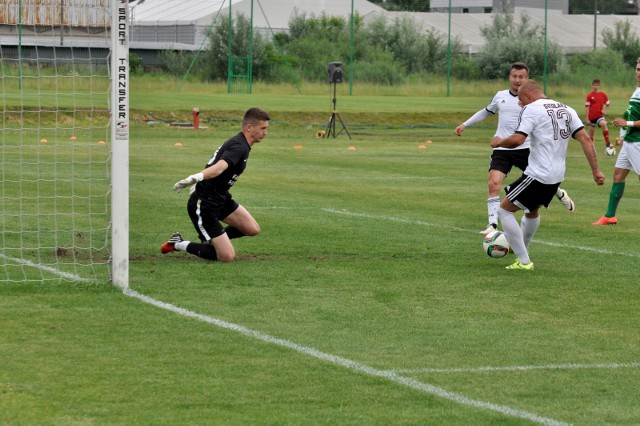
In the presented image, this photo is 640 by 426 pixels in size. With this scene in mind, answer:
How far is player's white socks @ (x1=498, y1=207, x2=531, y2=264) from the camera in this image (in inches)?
464

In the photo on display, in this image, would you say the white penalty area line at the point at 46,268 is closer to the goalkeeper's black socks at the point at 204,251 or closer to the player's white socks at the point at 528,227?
the goalkeeper's black socks at the point at 204,251

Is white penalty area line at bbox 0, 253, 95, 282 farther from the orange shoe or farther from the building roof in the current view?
the building roof

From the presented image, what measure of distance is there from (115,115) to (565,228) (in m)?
7.97

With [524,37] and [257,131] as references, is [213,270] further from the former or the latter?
[524,37]

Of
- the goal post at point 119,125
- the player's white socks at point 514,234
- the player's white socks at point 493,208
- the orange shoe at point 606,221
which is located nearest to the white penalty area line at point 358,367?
the goal post at point 119,125

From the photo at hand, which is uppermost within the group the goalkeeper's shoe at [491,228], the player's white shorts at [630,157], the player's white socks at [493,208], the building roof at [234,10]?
the building roof at [234,10]

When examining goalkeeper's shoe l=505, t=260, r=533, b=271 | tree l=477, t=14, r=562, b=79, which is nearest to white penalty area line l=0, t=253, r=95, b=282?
goalkeeper's shoe l=505, t=260, r=533, b=271

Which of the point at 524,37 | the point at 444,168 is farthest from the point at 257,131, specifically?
the point at 524,37

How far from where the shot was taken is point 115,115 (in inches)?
392

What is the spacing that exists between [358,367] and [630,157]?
9793 mm

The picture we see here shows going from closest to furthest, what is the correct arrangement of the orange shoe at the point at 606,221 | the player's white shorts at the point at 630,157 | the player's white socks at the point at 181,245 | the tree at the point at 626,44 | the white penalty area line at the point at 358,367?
1. the white penalty area line at the point at 358,367
2. the player's white socks at the point at 181,245
3. the player's white shorts at the point at 630,157
4. the orange shoe at the point at 606,221
5. the tree at the point at 626,44

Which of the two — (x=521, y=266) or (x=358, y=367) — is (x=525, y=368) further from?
(x=521, y=266)

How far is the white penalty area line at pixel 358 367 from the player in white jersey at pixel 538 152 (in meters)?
4.02

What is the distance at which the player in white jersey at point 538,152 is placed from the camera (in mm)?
11688
